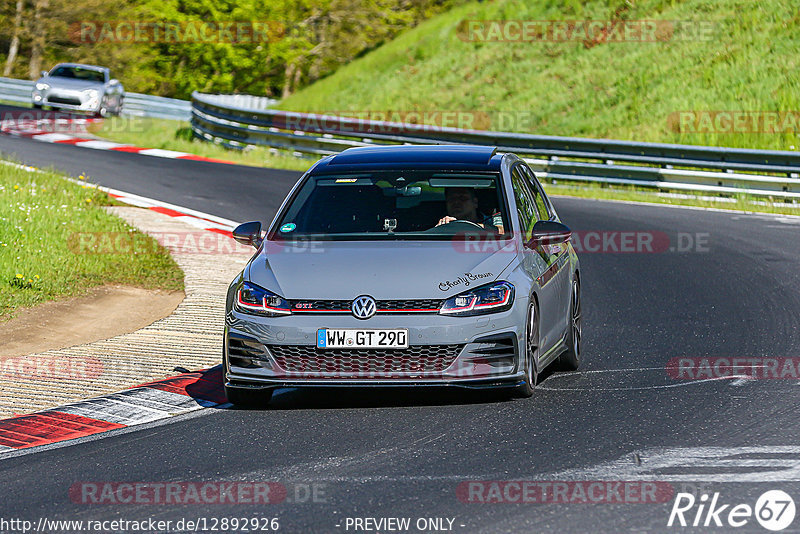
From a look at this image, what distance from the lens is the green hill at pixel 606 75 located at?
30.0m

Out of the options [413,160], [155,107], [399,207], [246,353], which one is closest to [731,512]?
[246,353]

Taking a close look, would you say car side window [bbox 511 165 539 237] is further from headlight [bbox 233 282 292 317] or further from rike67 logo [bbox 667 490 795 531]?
rike67 logo [bbox 667 490 795 531]

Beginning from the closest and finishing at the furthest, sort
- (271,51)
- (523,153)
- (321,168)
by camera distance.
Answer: (321,168) < (523,153) < (271,51)

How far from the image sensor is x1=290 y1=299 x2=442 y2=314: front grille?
24.7 feet

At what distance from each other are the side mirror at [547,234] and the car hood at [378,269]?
0.71ft

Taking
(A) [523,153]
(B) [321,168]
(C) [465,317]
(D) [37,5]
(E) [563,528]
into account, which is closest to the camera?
(E) [563,528]

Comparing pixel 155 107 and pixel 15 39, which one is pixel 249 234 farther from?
pixel 15 39

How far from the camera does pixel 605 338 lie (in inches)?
413

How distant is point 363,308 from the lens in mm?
7508

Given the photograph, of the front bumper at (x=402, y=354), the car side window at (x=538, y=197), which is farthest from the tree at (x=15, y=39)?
the front bumper at (x=402, y=354)

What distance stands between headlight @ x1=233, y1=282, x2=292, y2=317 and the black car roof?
142 centimetres

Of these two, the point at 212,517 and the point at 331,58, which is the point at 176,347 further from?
the point at 331,58

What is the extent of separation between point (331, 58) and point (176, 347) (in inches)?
2213

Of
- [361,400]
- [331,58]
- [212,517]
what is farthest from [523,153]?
[331,58]
